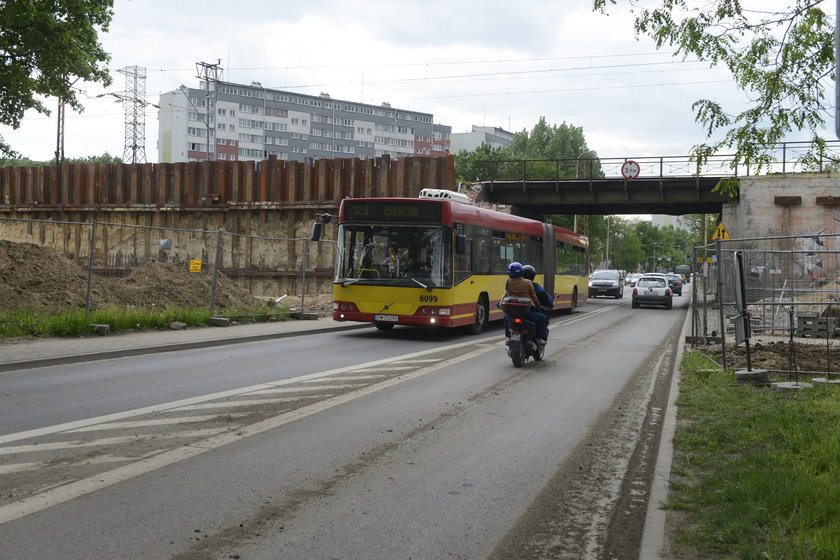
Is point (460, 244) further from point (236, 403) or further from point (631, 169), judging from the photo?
point (631, 169)

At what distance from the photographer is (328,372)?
10.8 meters

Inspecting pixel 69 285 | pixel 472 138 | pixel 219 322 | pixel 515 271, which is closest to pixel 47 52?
pixel 69 285

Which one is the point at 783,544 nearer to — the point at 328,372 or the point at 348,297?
the point at 328,372

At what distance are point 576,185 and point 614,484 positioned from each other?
34.6 meters

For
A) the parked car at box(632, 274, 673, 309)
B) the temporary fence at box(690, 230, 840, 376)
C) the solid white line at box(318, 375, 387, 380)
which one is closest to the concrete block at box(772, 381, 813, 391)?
the temporary fence at box(690, 230, 840, 376)

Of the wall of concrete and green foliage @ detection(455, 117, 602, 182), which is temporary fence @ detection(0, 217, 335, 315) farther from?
green foliage @ detection(455, 117, 602, 182)

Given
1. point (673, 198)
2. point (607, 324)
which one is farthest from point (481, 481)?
point (673, 198)

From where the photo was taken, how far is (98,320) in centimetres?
1481

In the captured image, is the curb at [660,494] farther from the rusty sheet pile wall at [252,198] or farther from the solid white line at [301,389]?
the rusty sheet pile wall at [252,198]

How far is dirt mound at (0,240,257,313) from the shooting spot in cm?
1550

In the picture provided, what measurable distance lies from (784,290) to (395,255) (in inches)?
311

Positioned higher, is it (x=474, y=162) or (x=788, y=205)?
(x=474, y=162)

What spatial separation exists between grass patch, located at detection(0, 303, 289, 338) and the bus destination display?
405 cm

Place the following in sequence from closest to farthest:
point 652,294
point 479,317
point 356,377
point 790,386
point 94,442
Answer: point 94,442 < point 790,386 < point 356,377 < point 479,317 < point 652,294
